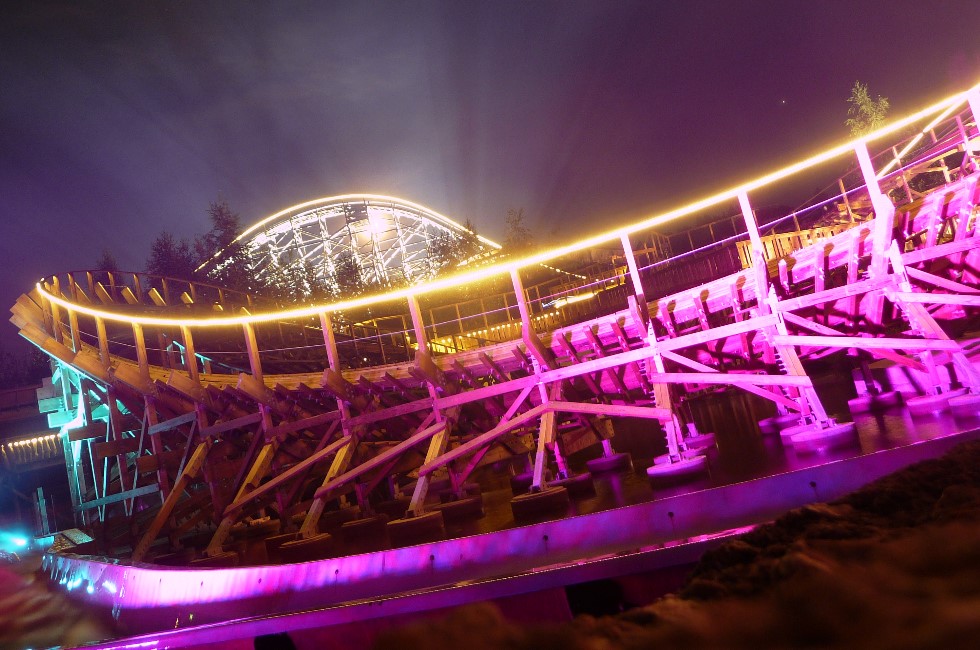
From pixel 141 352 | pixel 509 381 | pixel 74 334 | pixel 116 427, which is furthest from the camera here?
pixel 116 427

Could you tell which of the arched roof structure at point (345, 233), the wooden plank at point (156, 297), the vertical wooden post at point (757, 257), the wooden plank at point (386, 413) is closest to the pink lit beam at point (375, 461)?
the wooden plank at point (386, 413)

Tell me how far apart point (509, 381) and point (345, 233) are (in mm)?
30142

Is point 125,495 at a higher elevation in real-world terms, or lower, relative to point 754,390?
higher

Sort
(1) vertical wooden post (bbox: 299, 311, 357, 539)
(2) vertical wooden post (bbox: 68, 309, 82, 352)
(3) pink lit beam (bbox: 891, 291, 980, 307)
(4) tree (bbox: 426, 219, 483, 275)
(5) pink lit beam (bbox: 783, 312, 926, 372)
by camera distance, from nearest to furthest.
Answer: (3) pink lit beam (bbox: 891, 291, 980, 307), (5) pink lit beam (bbox: 783, 312, 926, 372), (1) vertical wooden post (bbox: 299, 311, 357, 539), (2) vertical wooden post (bbox: 68, 309, 82, 352), (4) tree (bbox: 426, 219, 483, 275)

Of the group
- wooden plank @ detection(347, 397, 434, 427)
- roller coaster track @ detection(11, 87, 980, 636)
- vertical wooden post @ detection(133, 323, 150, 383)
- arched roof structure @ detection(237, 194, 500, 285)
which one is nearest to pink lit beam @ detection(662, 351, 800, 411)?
roller coaster track @ detection(11, 87, 980, 636)

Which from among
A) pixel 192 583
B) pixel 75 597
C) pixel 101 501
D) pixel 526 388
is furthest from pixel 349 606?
pixel 101 501

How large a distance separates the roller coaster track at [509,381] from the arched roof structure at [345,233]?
71.6ft

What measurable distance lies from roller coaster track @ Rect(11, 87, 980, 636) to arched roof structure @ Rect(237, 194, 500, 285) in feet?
71.6

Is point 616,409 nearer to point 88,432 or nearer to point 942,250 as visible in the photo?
point 942,250

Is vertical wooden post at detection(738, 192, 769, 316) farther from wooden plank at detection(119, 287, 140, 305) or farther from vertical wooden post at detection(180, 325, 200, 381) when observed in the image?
wooden plank at detection(119, 287, 140, 305)

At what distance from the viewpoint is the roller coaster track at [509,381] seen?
25.5 ft

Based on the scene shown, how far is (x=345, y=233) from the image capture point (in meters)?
37.6

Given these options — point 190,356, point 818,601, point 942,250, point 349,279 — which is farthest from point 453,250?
point 818,601

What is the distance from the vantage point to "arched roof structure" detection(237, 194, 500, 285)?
121 ft
